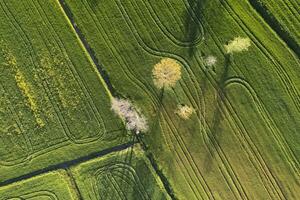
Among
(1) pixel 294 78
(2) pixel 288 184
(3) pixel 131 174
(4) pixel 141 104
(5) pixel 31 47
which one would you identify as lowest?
(2) pixel 288 184

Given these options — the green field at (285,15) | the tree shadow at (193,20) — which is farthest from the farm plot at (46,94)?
the green field at (285,15)

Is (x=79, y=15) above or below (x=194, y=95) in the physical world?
above

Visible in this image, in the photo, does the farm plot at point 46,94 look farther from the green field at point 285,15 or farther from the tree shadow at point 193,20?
the green field at point 285,15

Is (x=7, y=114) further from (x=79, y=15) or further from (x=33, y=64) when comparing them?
(x=79, y=15)

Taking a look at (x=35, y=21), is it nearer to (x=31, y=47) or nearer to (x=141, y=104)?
(x=31, y=47)

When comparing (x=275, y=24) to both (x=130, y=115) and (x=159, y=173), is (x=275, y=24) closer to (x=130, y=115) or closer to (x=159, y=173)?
(x=130, y=115)

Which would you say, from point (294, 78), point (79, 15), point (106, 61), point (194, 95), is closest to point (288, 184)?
point (294, 78)

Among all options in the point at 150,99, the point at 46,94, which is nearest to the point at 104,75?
the point at 150,99
